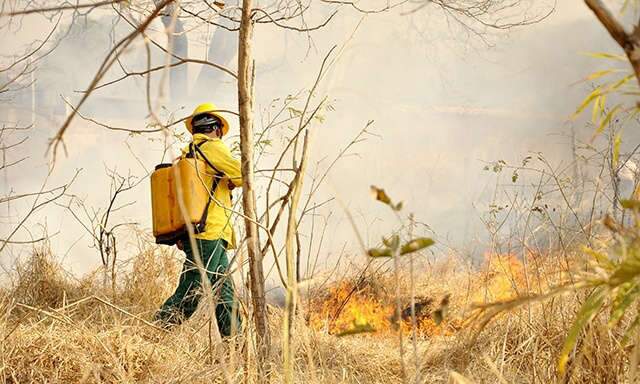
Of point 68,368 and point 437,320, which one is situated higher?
point 437,320

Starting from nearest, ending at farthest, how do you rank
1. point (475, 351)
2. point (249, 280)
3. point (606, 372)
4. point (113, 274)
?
point (606, 372)
point (249, 280)
point (475, 351)
point (113, 274)

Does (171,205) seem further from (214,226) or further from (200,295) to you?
(200,295)

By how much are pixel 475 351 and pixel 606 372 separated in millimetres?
1522

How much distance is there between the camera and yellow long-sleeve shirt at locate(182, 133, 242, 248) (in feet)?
13.7

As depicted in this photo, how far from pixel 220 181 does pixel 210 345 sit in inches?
79.8

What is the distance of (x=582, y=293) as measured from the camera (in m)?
3.15

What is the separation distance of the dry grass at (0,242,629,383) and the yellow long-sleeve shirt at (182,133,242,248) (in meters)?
0.58

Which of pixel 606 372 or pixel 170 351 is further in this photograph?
pixel 170 351

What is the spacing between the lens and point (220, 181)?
4273mm

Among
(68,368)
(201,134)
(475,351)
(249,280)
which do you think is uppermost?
(201,134)

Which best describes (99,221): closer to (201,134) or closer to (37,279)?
(37,279)

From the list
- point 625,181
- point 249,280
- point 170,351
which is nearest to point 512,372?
point 249,280

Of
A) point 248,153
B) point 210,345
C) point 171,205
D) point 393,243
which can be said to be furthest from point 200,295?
point 393,243

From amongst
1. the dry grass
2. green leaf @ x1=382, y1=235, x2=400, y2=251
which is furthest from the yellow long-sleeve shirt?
green leaf @ x1=382, y1=235, x2=400, y2=251
